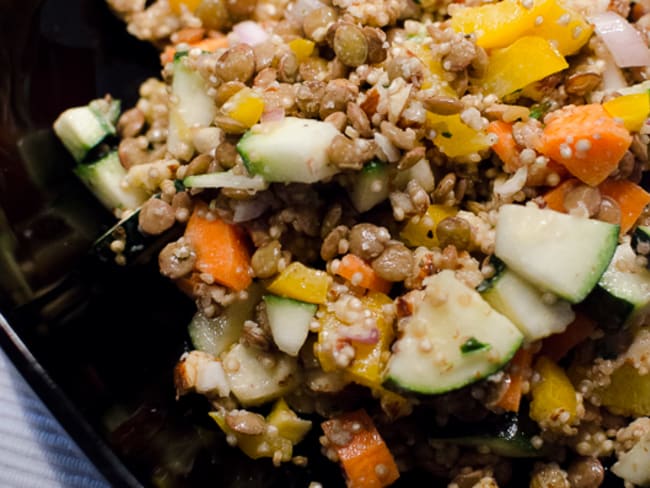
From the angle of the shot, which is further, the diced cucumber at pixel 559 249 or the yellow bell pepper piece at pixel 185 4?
the yellow bell pepper piece at pixel 185 4

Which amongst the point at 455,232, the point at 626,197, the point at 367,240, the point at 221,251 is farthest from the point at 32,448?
the point at 626,197

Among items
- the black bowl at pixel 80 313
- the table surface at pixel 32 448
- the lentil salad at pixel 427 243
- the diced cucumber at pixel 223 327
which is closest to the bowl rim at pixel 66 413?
the black bowl at pixel 80 313

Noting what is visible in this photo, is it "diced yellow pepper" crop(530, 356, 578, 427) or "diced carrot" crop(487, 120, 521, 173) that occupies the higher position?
"diced carrot" crop(487, 120, 521, 173)

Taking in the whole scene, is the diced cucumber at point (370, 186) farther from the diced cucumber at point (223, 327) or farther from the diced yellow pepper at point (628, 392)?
the diced yellow pepper at point (628, 392)

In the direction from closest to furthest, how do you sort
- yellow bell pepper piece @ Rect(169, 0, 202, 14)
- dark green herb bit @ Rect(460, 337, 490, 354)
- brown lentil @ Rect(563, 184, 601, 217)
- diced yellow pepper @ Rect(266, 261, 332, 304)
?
dark green herb bit @ Rect(460, 337, 490, 354), brown lentil @ Rect(563, 184, 601, 217), diced yellow pepper @ Rect(266, 261, 332, 304), yellow bell pepper piece @ Rect(169, 0, 202, 14)

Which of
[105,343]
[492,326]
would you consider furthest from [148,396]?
[492,326]

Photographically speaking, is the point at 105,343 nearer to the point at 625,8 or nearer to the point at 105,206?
the point at 105,206

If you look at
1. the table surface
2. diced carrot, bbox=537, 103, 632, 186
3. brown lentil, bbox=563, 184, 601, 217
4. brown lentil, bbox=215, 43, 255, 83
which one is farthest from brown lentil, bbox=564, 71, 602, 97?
the table surface

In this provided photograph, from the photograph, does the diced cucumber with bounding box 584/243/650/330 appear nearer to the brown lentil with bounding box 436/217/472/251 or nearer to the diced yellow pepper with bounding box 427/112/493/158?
the brown lentil with bounding box 436/217/472/251
